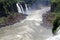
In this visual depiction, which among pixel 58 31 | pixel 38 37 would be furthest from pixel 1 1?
pixel 58 31

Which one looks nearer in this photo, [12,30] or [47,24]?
[12,30]

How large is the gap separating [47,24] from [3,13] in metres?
9.68

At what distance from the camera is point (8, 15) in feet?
112

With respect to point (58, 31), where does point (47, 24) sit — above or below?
below

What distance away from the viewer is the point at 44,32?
24188 millimetres

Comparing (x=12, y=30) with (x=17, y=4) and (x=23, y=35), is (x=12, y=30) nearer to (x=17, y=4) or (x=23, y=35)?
(x=23, y=35)

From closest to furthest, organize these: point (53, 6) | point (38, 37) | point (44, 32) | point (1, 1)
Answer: point (38, 37)
point (44, 32)
point (1, 1)
point (53, 6)

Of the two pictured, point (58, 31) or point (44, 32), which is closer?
point (58, 31)

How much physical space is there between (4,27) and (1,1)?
6.99 metres

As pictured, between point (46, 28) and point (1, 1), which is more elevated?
point (1, 1)

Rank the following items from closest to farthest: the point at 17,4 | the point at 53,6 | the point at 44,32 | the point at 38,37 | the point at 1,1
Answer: the point at 38,37, the point at 44,32, the point at 1,1, the point at 53,6, the point at 17,4

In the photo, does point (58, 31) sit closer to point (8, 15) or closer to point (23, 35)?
point (23, 35)

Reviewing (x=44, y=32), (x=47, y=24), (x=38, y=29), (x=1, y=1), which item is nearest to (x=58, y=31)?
(x=44, y=32)

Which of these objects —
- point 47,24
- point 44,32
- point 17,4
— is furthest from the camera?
point 17,4
